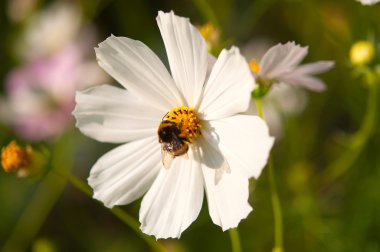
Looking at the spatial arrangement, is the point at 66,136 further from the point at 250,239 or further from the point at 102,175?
the point at 102,175

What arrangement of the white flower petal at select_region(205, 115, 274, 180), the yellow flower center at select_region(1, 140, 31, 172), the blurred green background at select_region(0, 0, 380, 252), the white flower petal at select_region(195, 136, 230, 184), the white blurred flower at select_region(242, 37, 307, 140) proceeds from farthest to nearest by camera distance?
the white blurred flower at select_region(242, 37, 307, 140)
the blurred green background at select_region(0, 0, 380, 252)
the yellow flower center at select_region(1, 140, 31, 172)
the white flower petal at select_region(195, 136, 230, 184)
the white flower petal at select_region(205, 115, 274, 180)

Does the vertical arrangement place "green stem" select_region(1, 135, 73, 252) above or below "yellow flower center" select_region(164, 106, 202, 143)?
below

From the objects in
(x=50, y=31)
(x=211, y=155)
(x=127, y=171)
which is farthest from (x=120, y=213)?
(x=50, y=31)

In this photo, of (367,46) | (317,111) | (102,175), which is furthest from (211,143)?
(317,111)

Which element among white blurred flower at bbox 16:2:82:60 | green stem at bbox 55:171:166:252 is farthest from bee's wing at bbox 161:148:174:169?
white blurred flower at bbox 16:2:82:60

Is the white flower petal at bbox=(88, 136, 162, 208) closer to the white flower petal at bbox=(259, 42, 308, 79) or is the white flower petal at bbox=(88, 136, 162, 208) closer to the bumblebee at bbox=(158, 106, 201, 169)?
the bumblebee at bbox=(158, 106, 201, 169)
